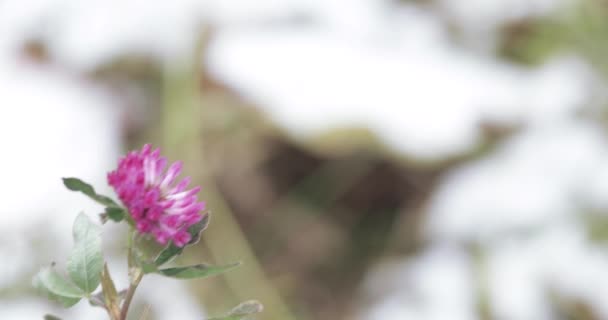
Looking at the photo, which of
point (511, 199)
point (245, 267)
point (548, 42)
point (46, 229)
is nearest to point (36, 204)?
point (46, 229)

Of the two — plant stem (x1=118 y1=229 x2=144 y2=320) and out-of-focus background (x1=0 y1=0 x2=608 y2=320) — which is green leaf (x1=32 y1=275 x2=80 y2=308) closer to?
plant stem (x1=118 y1=229 x2=144 y2=320)

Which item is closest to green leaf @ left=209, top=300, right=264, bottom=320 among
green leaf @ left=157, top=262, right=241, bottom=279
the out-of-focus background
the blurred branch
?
green leaf @ left=157, top=262, right=241, bottom=279

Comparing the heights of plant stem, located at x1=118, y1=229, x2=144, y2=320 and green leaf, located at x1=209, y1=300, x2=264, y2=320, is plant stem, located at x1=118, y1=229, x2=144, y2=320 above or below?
above

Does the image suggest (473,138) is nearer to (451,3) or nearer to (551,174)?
(551,174)

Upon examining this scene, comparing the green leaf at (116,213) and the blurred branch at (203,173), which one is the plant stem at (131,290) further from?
the blurred branch at (203,173)

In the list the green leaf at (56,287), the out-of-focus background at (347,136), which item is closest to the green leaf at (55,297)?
the green leaf at (56,287)
